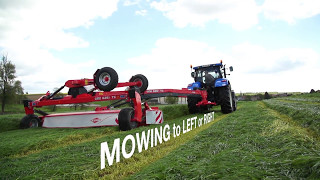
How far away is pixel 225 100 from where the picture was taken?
1209 centimetres

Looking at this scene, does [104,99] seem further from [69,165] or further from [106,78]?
[69,165]

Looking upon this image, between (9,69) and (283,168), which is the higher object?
(9,69)

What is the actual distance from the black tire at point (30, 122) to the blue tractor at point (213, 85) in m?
7.51

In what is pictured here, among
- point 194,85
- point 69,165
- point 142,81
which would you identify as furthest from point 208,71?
point 69,165

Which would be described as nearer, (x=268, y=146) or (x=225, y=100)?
(x=268, y=146)

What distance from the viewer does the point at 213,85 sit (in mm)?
12875

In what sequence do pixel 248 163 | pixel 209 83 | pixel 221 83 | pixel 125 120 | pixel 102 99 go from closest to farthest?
pixel 248 163, pixel 125 120, pixel 102 99, pixel 221 83, pixel 209 83

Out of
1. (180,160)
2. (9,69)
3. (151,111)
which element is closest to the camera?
(180,160)

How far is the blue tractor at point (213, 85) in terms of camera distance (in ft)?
39.6

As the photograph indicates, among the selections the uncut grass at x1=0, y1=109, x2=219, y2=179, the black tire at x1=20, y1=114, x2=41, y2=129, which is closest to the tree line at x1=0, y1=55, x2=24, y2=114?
the black tire at x1=20, y1=114, x2=41, y2=129

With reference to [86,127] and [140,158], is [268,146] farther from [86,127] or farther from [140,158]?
[86,127]

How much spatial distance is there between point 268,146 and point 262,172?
129cm

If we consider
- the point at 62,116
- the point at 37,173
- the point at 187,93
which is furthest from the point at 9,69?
the point at 37,173

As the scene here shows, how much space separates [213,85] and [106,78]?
6.96 metres
